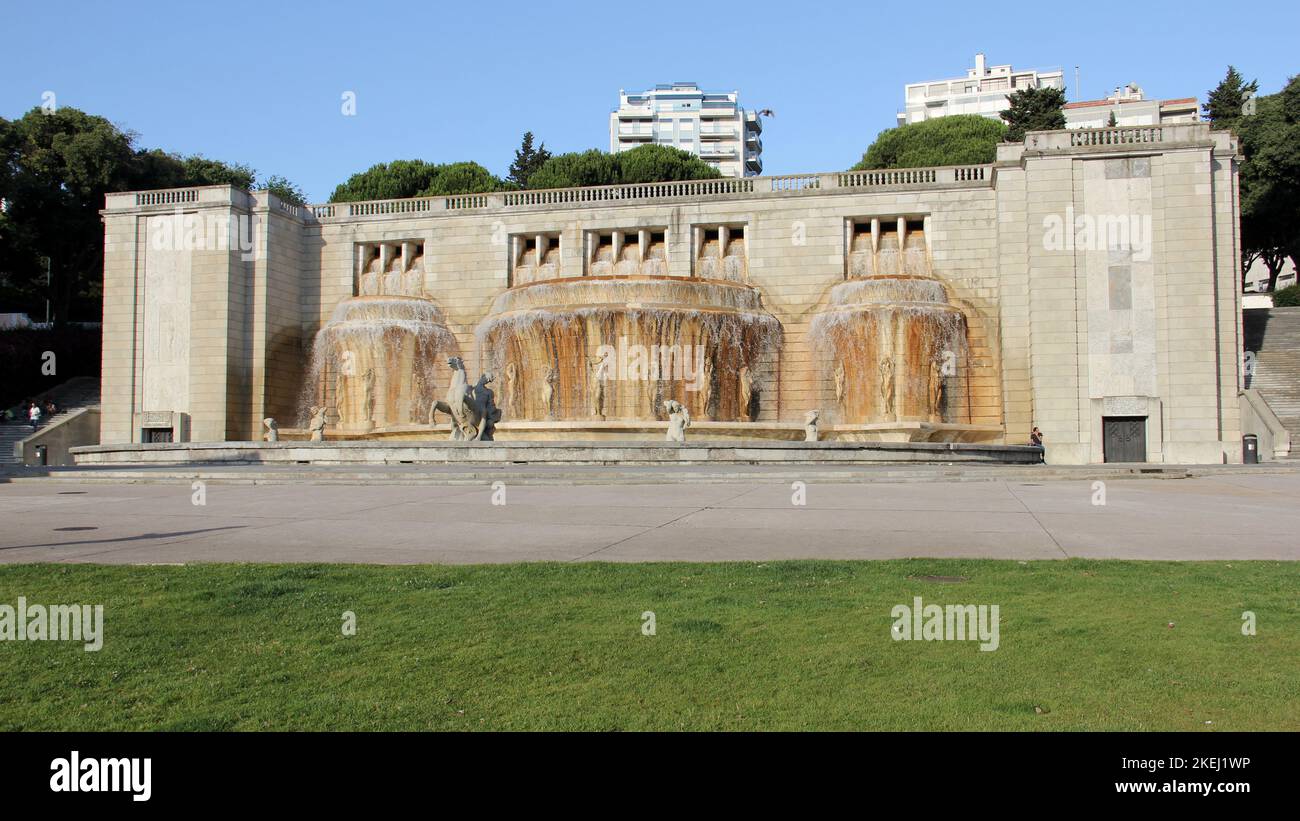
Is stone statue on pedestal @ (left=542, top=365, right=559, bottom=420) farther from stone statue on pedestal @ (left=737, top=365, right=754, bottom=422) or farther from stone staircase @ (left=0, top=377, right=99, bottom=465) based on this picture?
stone staircase @ (left=0, top=377, right=99, bottom=465)

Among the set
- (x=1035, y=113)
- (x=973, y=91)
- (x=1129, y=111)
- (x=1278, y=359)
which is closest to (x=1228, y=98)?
(x=1035, y=113)

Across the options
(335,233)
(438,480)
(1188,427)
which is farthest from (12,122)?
(1188,427)

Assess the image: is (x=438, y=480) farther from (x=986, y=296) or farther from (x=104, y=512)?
(x=986, y=296)

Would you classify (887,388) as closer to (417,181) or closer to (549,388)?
(549,388)

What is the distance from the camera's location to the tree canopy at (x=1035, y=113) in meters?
54.6

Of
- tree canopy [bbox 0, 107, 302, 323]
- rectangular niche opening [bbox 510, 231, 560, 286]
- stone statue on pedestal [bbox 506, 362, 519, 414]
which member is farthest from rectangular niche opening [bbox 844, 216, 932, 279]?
tree canopy [bbox 0, 107, 302, 323]

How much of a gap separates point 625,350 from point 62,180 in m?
33.3

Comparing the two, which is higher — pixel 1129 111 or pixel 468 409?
pixel 1129 111

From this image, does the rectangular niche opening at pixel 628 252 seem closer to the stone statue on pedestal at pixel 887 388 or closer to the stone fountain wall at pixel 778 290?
the stone fountain wall at pixel 778 290

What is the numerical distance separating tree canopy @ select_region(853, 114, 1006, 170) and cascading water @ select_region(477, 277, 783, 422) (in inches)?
1035

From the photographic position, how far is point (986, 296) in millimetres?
36719

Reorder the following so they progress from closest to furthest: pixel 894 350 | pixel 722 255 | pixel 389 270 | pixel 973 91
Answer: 1. pixel 894 350
2. pixel 722 255
3. pixel 389 270
4. pixel 973 91

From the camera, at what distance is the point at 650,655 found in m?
5.09
